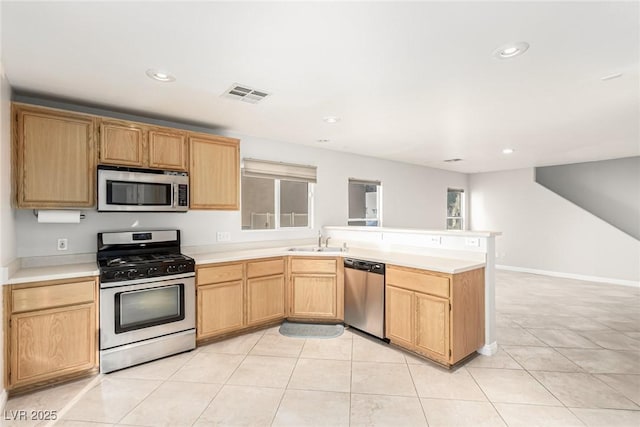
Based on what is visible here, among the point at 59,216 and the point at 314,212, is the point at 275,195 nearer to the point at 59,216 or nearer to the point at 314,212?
the point at 314,212

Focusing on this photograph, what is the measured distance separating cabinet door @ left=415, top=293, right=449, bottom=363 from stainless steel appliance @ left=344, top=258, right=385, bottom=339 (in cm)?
47

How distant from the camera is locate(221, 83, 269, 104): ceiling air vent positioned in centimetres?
267

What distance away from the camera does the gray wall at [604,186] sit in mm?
6082

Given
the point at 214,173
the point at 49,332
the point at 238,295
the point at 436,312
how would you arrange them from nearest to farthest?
the point at 49,332, the point at 436,312, the point at 238,295, the point at 214,173

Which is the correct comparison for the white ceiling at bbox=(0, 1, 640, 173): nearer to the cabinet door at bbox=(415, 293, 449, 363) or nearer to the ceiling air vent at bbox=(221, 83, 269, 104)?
the ceiling air vent at bbox=(221, 83, 269, 104)

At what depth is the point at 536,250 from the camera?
7031 millimetres

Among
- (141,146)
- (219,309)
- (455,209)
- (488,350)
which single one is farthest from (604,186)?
(141,146)

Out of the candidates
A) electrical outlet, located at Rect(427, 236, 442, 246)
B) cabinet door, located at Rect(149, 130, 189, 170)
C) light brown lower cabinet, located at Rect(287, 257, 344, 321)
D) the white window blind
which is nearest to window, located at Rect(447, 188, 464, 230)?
the white window blind

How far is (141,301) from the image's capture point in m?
2.88

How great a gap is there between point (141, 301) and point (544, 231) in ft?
25.9

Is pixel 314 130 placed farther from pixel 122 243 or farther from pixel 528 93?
pixel 122 243

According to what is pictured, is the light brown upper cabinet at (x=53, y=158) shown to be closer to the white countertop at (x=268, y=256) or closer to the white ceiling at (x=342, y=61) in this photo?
the white ceiling at (x=342, y=61)

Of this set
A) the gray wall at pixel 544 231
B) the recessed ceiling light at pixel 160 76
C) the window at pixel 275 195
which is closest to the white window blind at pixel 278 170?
the window at pixel 275 195

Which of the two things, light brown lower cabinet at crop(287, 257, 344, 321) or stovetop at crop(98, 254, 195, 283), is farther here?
light brown lower cabinet at crop(287, 257, 344, 321)
